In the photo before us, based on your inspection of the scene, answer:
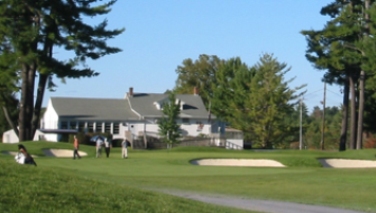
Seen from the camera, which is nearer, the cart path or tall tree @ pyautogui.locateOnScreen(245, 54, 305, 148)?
the cart path

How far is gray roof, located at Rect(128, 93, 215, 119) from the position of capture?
9600 centimetres

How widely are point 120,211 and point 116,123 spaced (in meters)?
80.3

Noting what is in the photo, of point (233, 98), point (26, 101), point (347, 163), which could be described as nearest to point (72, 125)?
point (233, 98)

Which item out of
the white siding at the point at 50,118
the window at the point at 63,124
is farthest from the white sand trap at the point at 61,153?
the white siding at the point at 50,118

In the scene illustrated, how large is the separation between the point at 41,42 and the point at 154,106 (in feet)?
138

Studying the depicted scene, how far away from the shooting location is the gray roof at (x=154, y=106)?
96000 millimetres

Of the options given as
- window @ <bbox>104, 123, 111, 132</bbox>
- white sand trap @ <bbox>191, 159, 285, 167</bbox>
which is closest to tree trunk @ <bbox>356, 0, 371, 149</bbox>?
white sand trap @ <bbox>191, 159, 285, 167</bbox>

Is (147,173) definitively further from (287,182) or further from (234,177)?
(287,182)

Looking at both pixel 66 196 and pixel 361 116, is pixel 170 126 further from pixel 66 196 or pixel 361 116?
pixel 66 196

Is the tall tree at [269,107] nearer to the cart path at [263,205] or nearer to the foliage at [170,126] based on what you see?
the foliage at [170,126]

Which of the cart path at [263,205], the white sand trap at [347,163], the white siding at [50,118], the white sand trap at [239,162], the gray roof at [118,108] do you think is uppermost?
the gray roof at [118,108]

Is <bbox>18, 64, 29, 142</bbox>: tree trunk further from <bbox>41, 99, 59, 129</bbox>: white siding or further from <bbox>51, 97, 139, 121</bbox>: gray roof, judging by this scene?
<bbox>41, 99, 59, 129</bbox>: white siding

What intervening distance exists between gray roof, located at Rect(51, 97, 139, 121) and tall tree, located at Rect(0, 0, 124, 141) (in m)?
32.3

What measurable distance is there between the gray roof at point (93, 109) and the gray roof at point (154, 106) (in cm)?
119
